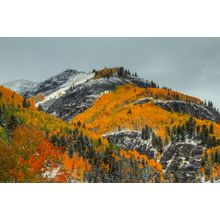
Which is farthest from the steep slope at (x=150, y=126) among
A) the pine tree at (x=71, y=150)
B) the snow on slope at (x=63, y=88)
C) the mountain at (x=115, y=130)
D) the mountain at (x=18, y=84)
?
the mountain at (x=18, y=84)

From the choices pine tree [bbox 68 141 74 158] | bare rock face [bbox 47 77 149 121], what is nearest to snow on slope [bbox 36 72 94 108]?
bare rock face [bbox 47 77 149 121]

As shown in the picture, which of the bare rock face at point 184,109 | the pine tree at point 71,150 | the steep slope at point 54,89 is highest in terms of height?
the steep slope at point 54,89

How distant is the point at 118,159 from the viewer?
5309cm

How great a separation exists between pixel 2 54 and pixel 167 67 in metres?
14.0

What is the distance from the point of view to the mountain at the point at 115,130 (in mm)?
40969

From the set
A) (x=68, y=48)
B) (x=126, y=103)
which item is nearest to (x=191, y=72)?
(x=68, y=48)

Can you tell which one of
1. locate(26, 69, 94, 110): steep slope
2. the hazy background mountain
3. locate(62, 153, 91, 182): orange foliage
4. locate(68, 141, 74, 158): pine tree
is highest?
locate(26, 69, 94, 110): steep slope

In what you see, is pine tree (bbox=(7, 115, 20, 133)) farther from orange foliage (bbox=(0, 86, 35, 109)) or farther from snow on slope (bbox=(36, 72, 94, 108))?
snow on slope (bbox=(36, 72, 94, 108))

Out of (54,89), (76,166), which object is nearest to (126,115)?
(54,89)

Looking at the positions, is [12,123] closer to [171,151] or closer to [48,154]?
[48,154]

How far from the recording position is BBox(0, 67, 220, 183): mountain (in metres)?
41.0

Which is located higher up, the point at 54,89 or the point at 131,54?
the point at 54,89

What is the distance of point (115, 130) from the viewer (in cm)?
10150

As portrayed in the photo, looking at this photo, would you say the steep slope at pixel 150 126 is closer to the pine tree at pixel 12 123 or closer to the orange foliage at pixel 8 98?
the orange foliage at pixel 8 98
